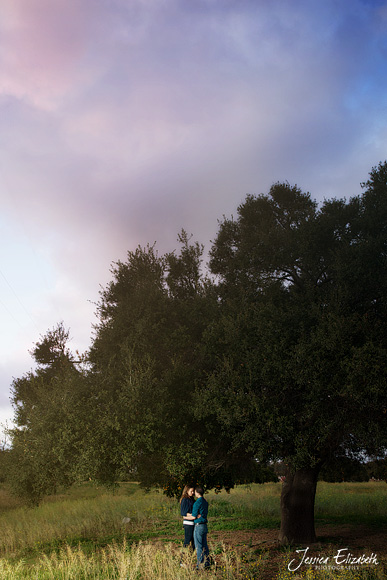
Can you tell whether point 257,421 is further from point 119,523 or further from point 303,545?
point 119,523

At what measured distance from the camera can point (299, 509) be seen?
59.0 feet

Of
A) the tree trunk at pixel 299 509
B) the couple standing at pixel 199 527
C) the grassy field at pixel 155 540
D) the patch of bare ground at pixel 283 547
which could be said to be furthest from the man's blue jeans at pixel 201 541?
the tree trunk at pixel 299 509

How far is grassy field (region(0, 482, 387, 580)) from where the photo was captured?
11.2 metres

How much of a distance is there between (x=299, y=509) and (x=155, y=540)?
7.08 m

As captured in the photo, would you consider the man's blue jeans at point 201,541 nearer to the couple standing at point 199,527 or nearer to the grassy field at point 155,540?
the couple standing at point 199,527

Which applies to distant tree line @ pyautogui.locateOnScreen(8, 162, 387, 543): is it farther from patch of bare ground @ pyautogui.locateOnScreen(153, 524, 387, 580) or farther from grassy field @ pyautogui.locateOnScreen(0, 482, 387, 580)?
grassy field @ pyautogui.locateOnScreen(0, 482, 387, 580)

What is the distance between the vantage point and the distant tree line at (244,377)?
1434 centimetres

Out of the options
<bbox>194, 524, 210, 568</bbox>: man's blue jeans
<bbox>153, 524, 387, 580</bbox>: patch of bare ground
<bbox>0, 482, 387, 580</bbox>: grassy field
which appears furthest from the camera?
<bbox>153, 524, 387, 580</bbox>: patch of bare ground

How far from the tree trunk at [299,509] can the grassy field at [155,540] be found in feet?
2.55

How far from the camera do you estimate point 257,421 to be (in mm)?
14320

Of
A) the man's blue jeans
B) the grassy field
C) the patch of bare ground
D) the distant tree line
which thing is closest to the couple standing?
the man's blue jeans

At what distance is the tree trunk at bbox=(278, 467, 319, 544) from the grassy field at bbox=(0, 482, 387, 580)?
2.55ft

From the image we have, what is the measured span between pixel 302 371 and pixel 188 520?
637 cm

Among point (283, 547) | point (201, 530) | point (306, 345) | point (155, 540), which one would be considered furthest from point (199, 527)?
point (155, 540)
